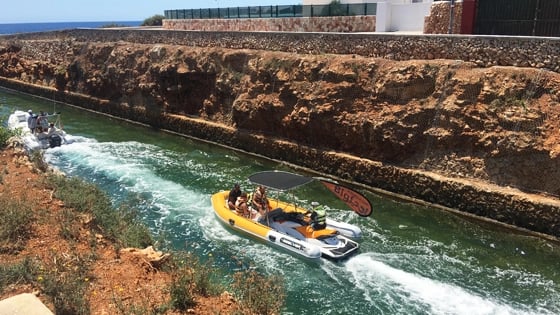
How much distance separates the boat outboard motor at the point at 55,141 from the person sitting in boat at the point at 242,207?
1303 centimetres

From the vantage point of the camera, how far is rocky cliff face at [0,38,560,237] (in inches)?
641

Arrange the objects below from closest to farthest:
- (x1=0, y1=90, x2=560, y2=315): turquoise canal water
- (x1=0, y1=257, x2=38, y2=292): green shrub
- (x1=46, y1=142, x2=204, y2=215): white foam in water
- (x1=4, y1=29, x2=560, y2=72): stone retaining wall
→ (x1=0, y1=257, x2=38, y2=292): green shrub, (x1=0, y1=90, x2=560, y2=315): turquoise canal water, (x1=4, y1=29, x2=560, y2=72): stone retaining wall, (x1=46, y1=142, x2=204, y2=215): white foam in water

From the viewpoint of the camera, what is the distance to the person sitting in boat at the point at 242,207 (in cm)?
1555

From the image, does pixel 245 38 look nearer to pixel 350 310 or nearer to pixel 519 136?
pixel 519 136

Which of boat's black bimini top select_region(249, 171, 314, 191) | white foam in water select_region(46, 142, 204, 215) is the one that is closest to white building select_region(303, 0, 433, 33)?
white foam in water select_region(46, 142, 204, 215)

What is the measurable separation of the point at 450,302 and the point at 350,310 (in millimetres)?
2448

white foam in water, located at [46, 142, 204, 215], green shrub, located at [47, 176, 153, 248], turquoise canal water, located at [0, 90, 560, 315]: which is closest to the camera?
turquoise canal water, located at [0, 90, 560, 315]

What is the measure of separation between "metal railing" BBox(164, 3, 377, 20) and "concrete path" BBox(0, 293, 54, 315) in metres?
24.1

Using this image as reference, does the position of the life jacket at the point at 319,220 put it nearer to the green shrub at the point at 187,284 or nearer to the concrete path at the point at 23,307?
the green shrub at the point at 187,284

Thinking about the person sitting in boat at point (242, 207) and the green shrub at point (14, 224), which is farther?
the person sitting in boat at point (242, 207)

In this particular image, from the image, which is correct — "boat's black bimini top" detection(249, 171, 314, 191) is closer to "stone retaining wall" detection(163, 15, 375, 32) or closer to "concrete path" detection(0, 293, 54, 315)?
"concrete path" detection(0, 293, 54, 315)

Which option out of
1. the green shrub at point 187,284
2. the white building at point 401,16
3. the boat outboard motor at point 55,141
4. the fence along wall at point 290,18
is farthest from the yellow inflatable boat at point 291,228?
the fence along wall at point 290,18

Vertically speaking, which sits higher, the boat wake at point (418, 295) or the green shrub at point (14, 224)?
the green shrub at point (14, 224)

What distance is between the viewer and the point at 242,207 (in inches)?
615
